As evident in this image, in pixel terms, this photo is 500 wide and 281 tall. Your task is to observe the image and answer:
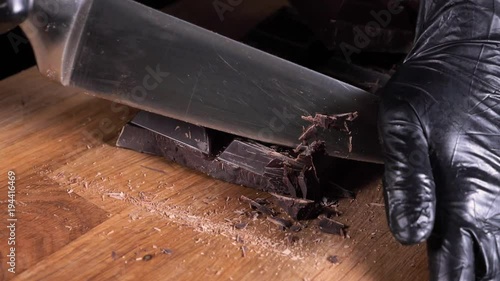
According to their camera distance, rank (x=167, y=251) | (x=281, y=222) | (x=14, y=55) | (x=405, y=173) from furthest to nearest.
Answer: (x=14, y=55)
(x=281, y=222)
(x=167, y=251)
(x=405, y=173)

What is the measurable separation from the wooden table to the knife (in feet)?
0.57

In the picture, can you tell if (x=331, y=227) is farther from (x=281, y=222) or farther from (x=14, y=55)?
(x=14, y=55)

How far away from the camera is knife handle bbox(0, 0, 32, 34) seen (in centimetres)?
158

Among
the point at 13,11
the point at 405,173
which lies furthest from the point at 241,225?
the point at 13,11

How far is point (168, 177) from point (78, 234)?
0.97 feet

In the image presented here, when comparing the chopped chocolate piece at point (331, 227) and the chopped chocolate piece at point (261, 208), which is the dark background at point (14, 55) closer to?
the chopped chocolate piece at point (261, 208)

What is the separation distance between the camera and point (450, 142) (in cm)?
157

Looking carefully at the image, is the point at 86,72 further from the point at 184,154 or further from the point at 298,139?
the point at 298,139

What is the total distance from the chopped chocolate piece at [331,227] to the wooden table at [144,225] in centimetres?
1

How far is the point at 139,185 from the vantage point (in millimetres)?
1808

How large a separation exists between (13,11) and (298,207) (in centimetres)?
78

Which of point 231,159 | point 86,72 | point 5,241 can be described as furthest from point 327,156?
point 5,241

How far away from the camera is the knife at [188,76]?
167cm

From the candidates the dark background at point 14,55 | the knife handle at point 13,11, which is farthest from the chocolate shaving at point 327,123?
the dark background at point 14,55
